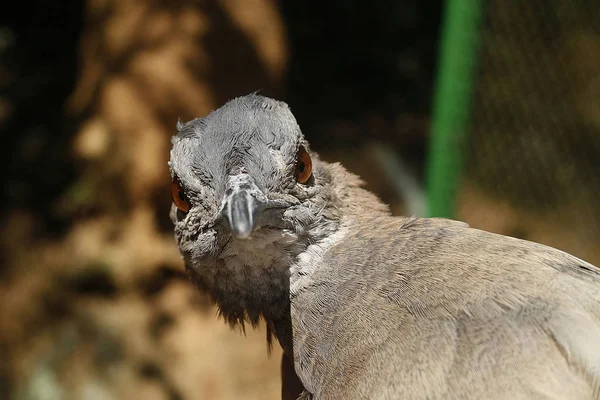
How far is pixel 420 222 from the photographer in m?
2.42

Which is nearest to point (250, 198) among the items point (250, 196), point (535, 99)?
point (250, 196)

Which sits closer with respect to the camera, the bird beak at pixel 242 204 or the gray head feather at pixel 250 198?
the bird beak at pixel 242 204

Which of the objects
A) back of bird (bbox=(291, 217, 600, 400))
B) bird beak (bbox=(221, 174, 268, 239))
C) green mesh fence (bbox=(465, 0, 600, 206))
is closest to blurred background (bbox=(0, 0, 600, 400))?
green mesh fence (bbox=(465, 0, 600, 206))

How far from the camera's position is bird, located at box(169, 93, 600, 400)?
74.6 inches

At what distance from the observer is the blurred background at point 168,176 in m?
5.18

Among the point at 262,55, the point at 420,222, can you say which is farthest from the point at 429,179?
the point at 420,222

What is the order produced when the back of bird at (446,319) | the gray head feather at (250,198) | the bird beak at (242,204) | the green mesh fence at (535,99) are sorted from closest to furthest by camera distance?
the back of bird at (446,319) < the bird beak at (242,204) < the gray head feather at (250,198) < the green mesh fence at (535,99)

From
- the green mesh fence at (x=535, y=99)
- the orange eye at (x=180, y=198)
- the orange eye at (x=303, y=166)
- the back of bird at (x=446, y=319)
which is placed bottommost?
the back of bird at (x=446, y=319)

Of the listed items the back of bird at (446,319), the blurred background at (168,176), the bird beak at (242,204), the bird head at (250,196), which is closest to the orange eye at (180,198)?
the bird head at (250,196)

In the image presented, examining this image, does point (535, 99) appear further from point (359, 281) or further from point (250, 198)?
point (250, 198)

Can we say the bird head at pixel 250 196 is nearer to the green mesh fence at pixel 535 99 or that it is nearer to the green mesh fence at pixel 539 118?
the green mesh fence at pixel 539 118

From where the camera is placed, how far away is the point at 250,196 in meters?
2.23

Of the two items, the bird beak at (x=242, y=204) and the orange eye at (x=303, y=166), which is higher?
the orange eye at (x=303, y=166)

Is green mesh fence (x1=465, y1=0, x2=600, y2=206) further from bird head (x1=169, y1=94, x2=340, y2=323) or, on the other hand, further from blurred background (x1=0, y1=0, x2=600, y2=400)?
bird head (x1=169, y1=94, x2=340, y2=323)
